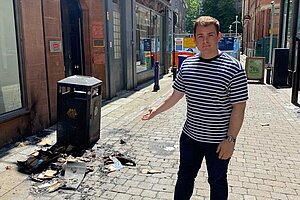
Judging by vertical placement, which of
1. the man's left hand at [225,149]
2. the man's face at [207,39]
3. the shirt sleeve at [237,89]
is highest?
the man's face at [207,39]

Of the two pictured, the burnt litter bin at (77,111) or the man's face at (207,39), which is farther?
the burnt litter bin at (77,111)

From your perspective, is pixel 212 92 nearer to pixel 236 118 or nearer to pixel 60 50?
pixel 236 118

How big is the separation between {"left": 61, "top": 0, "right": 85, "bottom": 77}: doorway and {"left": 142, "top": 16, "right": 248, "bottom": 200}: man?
5916mm

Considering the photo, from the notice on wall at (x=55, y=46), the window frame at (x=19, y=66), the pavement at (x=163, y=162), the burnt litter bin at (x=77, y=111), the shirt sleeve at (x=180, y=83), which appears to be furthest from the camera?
the notice on wall at (x=55, y=46)

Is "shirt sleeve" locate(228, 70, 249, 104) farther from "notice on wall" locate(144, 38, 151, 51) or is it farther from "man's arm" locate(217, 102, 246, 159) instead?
"notice on wall" locate(144, 38, 151, 51)

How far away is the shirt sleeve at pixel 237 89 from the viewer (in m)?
2.50

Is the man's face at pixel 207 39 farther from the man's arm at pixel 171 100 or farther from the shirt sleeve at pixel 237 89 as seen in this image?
the man's arm at pixel 171 100

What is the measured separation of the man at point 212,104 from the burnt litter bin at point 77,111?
8.24ft

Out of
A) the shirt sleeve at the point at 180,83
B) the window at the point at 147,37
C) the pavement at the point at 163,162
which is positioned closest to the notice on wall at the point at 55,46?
the pavement at the point at 163,162

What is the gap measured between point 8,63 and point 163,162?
11.0 feet

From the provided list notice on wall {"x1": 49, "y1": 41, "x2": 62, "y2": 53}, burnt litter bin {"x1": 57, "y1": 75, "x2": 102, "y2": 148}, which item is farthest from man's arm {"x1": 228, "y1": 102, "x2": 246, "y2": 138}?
notice on wall {"x1": 49, "y1": 41, "x2": 62, "y2": 53}

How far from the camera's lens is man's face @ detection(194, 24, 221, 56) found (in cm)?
252

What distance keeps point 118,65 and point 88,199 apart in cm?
742

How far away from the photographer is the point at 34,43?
19.2 ft
